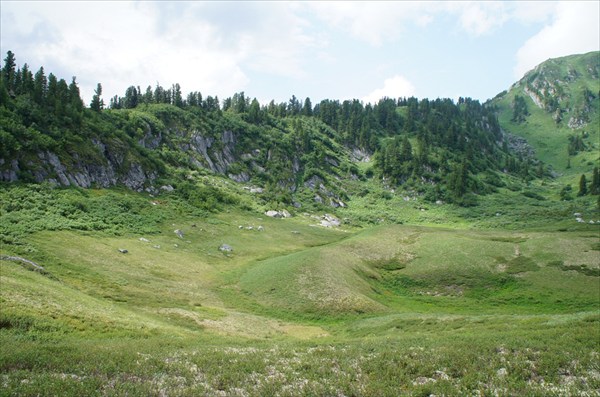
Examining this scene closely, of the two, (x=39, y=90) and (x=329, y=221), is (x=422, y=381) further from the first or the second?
(x=39, y=90)

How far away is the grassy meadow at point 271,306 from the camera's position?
16.6 m

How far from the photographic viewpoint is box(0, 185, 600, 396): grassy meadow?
54.3 ft

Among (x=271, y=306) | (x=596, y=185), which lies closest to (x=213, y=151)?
(x=271, y=306)

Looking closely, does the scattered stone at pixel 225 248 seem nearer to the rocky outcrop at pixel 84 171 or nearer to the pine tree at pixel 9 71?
the rocky outcrop at pixel 84 171

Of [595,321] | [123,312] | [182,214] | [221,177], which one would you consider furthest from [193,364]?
[221,177]

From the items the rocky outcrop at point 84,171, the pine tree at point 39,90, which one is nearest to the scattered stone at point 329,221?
the rocky outcrop at point 84,171

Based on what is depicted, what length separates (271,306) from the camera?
5166cm

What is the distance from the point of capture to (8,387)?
1311 centimetres

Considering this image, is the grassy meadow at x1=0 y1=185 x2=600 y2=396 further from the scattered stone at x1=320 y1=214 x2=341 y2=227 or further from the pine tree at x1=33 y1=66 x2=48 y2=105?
the pine tree at x1=33 y1=66 x2=48 y2=105

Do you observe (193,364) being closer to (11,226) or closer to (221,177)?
(11,226)

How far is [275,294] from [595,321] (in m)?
37.0

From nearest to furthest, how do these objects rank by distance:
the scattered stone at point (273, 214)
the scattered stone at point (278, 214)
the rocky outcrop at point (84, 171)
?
the rocky outcrop at point (84, 171) → the scattered stone at point (273, 214) → the scattered stone at point (278, 214)

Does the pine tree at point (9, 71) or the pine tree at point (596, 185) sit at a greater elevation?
the pine tree at point (9, 71)

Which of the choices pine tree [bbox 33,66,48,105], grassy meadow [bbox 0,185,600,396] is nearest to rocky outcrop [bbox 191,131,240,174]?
pine tree [bbox 33,66,48,105]
